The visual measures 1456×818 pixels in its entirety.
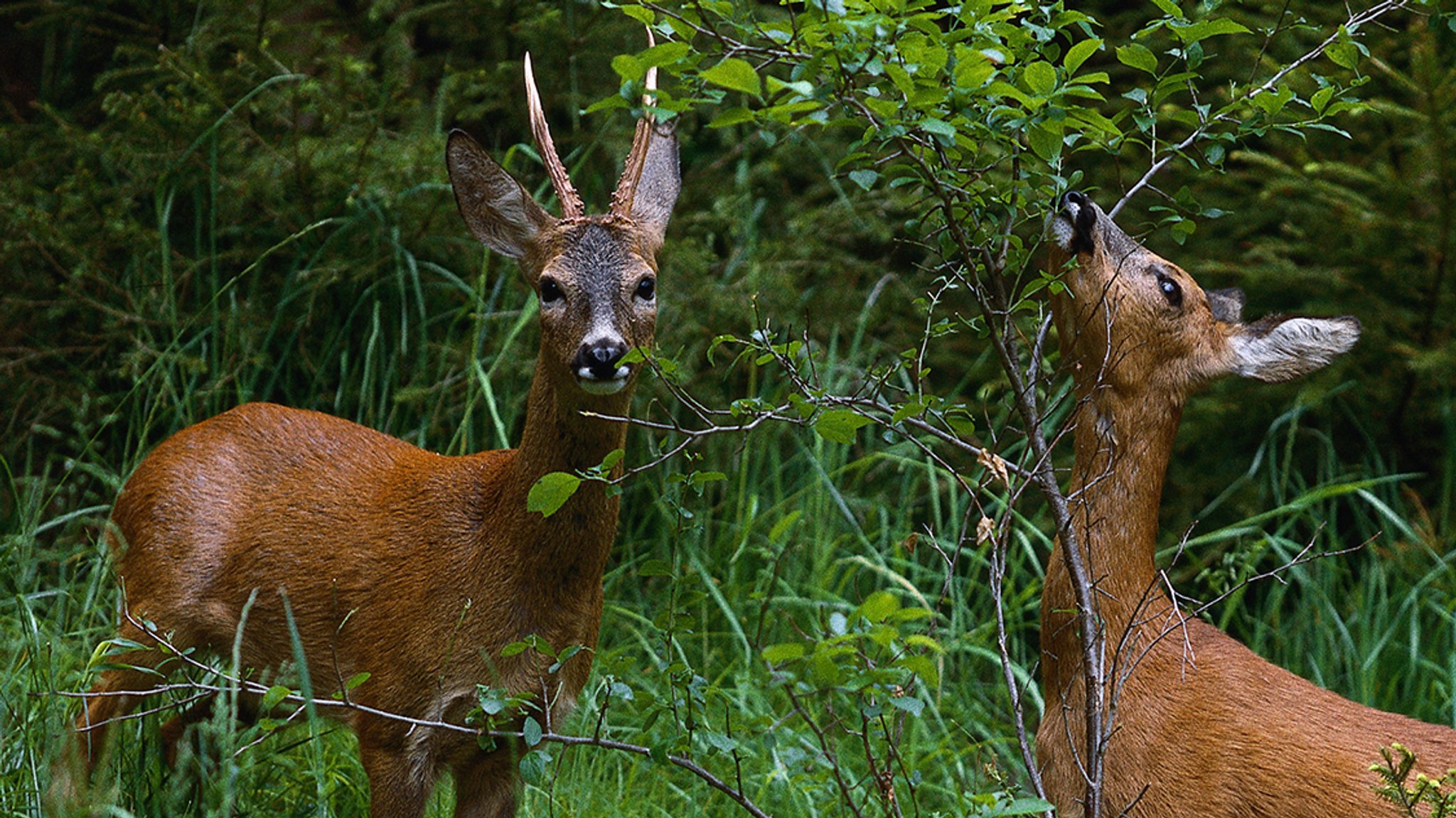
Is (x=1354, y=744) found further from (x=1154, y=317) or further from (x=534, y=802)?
(x=534, y=802)

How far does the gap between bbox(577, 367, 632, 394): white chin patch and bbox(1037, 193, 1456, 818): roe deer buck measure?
0.99 meters

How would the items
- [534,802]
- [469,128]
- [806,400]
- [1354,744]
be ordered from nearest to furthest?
[806,400], [1354,744], [534,802], [469,128]

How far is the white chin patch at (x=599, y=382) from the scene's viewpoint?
3.20 meters

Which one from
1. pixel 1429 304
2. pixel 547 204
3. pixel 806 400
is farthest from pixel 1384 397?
pixel 806 400

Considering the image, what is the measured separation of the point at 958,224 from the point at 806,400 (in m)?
0.58

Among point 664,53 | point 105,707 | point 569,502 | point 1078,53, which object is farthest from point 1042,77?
point 105,707

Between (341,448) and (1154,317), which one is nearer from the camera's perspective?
(1154,317)

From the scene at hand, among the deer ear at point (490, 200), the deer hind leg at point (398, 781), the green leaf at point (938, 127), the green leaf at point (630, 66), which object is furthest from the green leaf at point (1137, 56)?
the deer hind leg at point (398, 781)

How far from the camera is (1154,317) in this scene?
12.0 ft

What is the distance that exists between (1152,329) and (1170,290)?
0.37ft

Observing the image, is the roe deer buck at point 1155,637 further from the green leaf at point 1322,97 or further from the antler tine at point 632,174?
the antler tine at point 632,174

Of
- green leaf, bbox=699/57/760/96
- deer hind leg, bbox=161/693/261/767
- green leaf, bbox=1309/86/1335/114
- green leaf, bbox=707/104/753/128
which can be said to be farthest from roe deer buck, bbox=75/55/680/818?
green leaf, bbox=1309/86/1335/114

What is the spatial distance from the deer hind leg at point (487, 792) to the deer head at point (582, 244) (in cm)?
95

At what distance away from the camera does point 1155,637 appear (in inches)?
134
